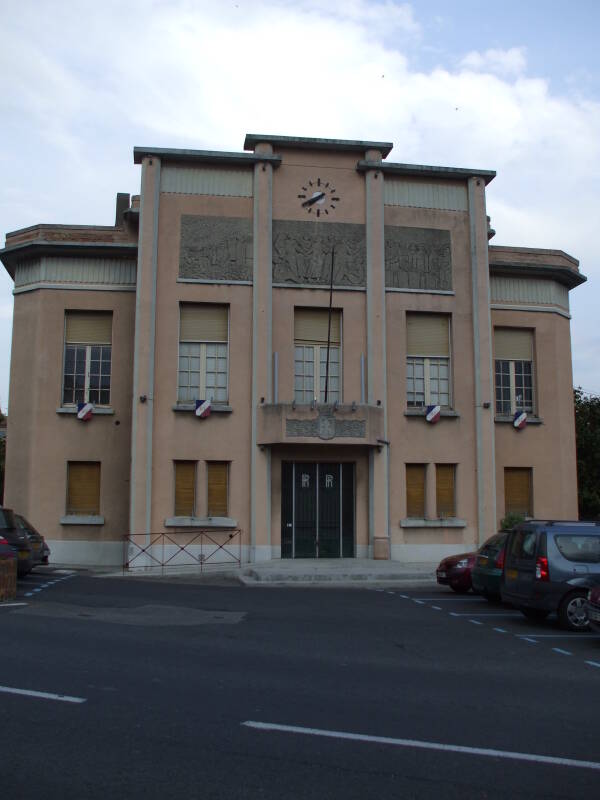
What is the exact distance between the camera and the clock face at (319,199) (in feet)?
83.0

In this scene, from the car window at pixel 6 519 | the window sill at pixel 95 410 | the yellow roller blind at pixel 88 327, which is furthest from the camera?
the yellow roller blind at pixel 88 327

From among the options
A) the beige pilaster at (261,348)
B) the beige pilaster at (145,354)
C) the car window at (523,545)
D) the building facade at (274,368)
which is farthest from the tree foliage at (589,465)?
the car window at (523,545)

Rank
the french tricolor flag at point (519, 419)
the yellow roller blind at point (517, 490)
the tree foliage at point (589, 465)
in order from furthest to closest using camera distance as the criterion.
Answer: the tree foliage at point (589, 465) → the yellow roller blind at point (517, 490) → the french tricolor flag at point (519, 419)

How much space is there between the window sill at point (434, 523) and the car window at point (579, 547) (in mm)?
10925

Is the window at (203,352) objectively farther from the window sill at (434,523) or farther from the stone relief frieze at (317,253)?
the window sill at (434,523)

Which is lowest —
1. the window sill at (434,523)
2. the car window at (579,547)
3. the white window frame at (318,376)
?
the car window at (579,547)

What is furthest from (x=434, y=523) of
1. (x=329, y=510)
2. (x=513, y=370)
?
(x=513, y=370)

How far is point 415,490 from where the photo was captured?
2519 centimetres

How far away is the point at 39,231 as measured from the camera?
2617 cm

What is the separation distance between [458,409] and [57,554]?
12.4 meters

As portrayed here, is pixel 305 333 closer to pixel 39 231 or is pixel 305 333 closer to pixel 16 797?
pixel 39 231

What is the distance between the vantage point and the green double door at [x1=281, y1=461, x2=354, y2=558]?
24.2 meters

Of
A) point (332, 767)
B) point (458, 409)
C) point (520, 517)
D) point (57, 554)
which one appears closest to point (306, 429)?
point (458, 409)

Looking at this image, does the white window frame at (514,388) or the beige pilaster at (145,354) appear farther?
the white window frame at (514,388)
